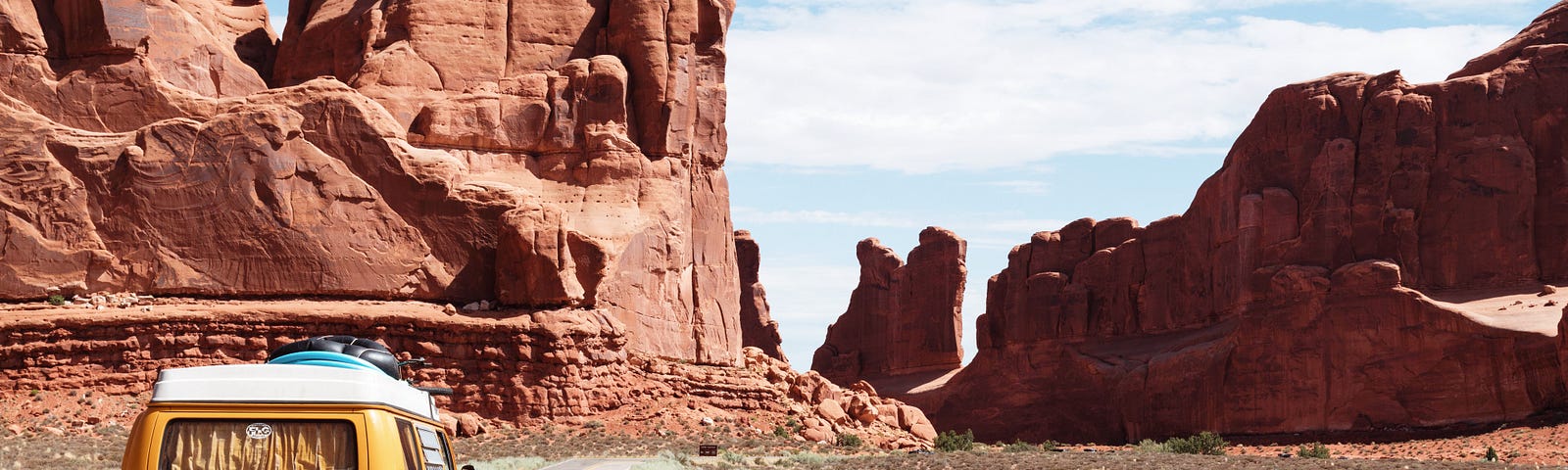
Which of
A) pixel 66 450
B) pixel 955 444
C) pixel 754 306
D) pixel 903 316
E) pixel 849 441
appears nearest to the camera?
pixel 66 450

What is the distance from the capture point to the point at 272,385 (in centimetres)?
884

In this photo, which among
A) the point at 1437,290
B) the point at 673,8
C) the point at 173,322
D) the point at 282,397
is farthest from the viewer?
the point at 1437,290

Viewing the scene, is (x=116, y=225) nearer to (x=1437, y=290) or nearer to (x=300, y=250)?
(x=300, y=250)

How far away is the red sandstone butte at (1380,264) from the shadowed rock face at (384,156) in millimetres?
21337

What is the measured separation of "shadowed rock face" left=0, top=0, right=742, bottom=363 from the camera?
105 ft

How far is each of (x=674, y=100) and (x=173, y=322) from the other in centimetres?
1240

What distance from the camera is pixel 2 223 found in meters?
31.4

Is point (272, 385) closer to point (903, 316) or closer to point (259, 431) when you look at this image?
point (259, 431)

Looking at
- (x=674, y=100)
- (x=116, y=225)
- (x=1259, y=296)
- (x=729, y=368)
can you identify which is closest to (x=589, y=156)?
(x=674, y=100)

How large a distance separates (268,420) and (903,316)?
238 ft

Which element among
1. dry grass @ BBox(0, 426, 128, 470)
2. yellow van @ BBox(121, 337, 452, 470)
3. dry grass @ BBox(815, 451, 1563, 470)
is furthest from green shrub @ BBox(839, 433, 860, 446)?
yellow van @ BBox(121, 337, 452, 470)

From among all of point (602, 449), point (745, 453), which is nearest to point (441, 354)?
point (602, 449)

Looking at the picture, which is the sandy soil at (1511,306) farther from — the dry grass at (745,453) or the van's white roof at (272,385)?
the van's white roof at (272,385)

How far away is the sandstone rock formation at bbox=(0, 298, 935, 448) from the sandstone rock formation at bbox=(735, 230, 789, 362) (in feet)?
124
